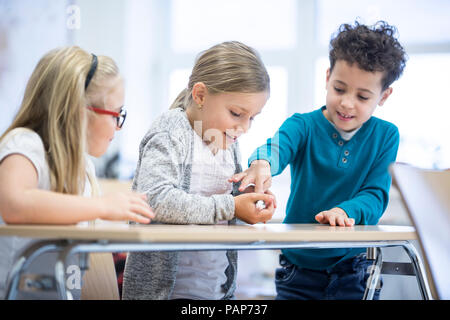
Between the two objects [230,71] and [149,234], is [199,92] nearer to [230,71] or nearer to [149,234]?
[230,71]

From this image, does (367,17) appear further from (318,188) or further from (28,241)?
(28,241)

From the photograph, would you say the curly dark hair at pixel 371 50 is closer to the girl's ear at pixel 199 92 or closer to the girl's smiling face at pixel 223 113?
the girl's smiling face at pixel 223 113

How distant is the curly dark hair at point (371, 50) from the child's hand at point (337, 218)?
46 centimetres

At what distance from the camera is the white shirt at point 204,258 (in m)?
1.23

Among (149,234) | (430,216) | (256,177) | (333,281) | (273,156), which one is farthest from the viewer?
(333,281)

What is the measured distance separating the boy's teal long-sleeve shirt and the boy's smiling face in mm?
45

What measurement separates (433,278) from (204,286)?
57 centimetres

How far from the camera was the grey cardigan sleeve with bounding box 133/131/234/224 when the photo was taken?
110 cm

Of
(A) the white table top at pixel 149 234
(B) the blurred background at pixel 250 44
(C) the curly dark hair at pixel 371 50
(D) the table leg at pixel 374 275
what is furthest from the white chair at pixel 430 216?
(B) the blurred background at pixel 250 44

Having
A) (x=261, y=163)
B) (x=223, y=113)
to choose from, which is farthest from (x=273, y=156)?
(x=223, y=113)

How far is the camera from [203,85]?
52.2 inches

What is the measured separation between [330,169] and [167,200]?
64cm

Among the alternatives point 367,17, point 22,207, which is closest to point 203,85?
point 22,207

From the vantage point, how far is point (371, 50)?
1.58 metres
